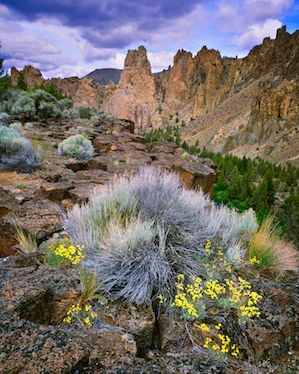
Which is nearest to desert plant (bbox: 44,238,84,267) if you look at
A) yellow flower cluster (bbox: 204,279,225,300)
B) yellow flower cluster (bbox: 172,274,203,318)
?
yellow flower cluster (bbox: 172,274,203,318)

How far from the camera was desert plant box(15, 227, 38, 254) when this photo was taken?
13.0 feet

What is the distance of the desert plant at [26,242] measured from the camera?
3963 mm

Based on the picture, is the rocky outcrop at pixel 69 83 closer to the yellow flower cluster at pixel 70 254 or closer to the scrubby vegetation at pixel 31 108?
the scrubby vegetation at pixel 31 108

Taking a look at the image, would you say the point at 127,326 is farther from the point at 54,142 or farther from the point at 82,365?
the point at 54,142

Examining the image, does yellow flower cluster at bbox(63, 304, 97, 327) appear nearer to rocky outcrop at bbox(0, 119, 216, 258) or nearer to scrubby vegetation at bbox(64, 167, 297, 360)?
Result: scrubby vegetation at bbox(64, 167, 297, 360)

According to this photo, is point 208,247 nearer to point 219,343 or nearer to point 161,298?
point 161,298

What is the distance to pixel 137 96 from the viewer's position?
175 metres

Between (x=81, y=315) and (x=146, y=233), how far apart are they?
1.09 meters

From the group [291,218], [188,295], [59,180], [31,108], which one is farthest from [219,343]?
[291,218]

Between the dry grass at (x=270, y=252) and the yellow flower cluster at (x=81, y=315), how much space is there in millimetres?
2170

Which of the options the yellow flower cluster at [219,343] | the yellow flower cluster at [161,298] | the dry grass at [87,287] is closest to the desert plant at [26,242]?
the dry grass at [87,287]

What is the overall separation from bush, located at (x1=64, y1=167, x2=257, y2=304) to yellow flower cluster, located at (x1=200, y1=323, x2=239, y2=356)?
0.53 metres

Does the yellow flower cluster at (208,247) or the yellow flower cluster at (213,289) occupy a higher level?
the yellow flower cluster at (208,247)

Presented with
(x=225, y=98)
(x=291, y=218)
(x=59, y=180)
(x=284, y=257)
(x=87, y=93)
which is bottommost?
(x=87, y=93)
